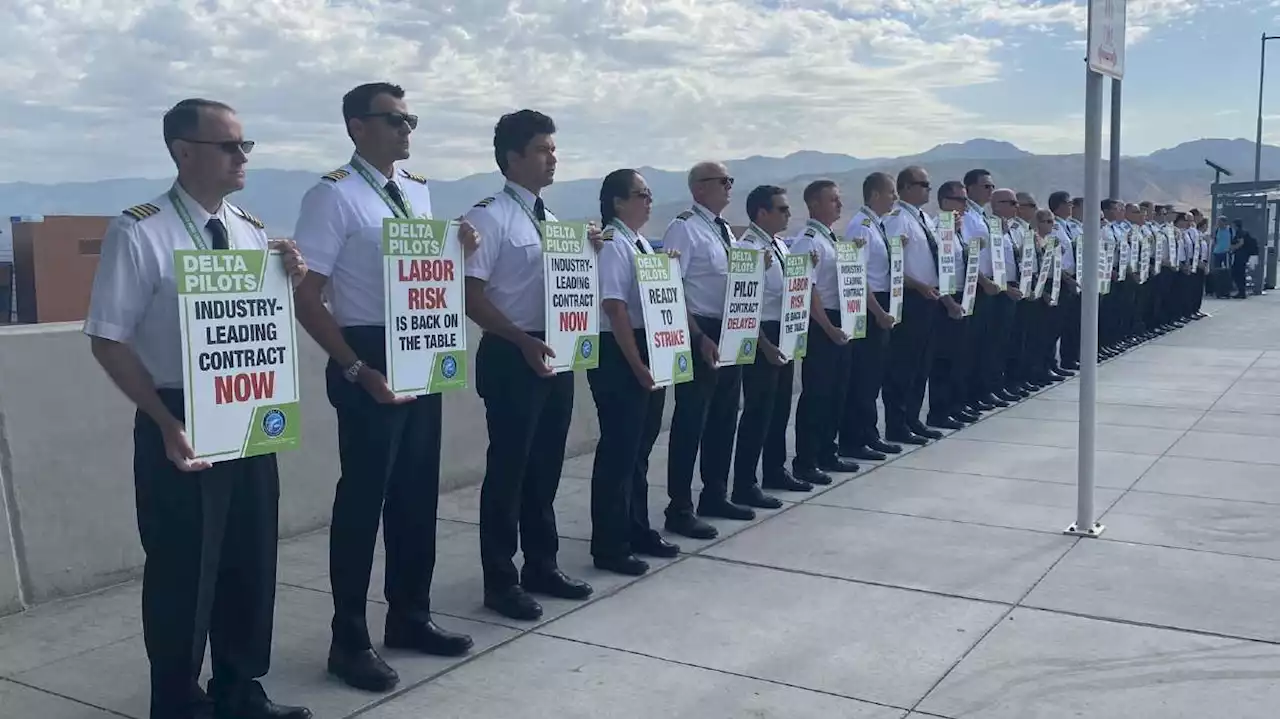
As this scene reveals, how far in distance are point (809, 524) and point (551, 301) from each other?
2.56 meters

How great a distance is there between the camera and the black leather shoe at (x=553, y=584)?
17.7ft

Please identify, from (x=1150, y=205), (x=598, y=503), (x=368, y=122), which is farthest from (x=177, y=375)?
(x=1150, y=205)

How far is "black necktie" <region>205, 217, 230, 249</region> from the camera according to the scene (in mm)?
3660

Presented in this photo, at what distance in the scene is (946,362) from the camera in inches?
397

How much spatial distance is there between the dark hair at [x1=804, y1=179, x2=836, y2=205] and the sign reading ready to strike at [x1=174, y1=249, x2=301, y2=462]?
187 inches

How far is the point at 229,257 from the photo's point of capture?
3.61m

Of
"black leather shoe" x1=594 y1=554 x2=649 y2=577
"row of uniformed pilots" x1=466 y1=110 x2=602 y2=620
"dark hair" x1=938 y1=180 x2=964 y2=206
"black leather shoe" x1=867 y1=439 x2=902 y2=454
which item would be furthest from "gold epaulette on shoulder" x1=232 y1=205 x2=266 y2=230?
"dark hair" x1=938 y1=180 x2=964 y2=206

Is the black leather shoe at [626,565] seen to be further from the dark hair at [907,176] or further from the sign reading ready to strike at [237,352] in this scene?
the dark hair at [907,176]

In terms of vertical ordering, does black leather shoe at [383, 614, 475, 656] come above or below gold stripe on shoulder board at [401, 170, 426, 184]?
below

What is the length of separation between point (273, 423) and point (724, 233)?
11.2 feet

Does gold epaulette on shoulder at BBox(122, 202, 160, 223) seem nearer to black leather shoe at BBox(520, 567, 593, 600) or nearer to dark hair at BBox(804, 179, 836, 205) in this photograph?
black leather shoe at BBox(520, 567, 593, 600)

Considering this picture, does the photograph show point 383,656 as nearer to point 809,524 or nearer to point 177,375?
point 177,375

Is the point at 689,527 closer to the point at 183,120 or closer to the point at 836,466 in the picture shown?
the point at 836,466

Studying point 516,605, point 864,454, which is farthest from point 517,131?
point 864,454
